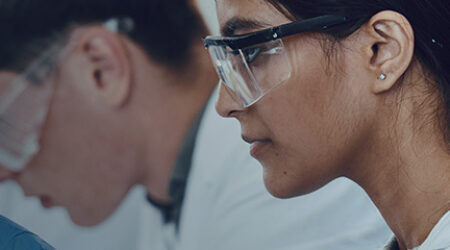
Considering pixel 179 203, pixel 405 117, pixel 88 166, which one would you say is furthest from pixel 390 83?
pixel 88 166

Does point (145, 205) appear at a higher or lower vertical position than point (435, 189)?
lower

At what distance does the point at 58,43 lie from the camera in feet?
5.91

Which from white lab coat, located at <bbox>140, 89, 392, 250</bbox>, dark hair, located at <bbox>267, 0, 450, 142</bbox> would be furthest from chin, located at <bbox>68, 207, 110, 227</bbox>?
dark hair, located at <bbox>267, 0, 450, 142</bbox>

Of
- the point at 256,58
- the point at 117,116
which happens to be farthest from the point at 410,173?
the point at 117,116

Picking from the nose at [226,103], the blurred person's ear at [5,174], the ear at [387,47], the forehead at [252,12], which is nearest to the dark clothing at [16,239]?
the nose at [226,103]

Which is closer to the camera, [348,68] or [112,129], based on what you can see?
[348,68]

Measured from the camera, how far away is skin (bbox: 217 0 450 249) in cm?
100

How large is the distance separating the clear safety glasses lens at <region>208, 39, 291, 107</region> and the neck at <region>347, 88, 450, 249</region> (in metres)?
0.19

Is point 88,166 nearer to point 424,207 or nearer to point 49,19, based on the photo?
point 49,19

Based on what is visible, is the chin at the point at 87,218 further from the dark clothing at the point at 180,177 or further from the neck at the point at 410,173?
the neck at the point at 410,173

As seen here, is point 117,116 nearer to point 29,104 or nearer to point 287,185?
point 29,104

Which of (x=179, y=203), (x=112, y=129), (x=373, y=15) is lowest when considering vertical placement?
(x=179, y=203)

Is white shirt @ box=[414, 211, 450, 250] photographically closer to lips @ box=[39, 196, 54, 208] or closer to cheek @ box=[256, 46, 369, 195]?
cheek @ box=[256, 46, 369, 195]

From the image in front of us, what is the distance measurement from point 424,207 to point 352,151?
147 mm
